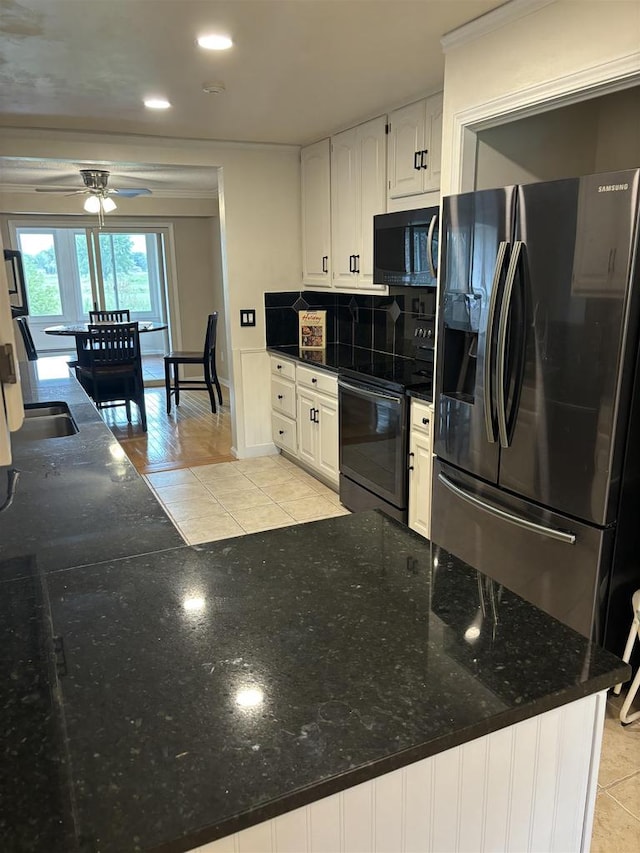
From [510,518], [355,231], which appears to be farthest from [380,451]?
[355,231]

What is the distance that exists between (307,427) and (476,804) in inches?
145

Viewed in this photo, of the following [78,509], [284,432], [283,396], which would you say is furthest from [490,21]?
[284,432]

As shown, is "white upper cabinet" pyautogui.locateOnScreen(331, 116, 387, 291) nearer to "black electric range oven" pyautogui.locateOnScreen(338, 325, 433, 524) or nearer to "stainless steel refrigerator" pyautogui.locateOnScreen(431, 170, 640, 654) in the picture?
"black electric range oven" pyautogui.locateOnScreen(338, 325, 433, 524)

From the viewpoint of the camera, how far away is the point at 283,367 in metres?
4.83

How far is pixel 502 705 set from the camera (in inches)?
33.8

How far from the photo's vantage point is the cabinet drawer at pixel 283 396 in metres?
4.73

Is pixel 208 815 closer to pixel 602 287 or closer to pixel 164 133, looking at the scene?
pixel 602 287

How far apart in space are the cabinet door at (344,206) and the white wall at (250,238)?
57 cm

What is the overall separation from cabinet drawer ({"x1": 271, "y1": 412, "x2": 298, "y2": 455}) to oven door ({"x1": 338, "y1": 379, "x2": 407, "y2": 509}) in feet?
2.76

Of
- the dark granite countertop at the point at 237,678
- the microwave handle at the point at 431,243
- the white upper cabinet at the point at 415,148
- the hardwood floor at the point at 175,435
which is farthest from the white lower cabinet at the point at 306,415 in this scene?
the dark granite countertop at the point at 237,678

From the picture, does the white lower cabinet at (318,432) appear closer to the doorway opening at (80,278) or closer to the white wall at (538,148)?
the white wall at (538,148)

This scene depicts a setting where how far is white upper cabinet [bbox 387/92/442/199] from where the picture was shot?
325cm

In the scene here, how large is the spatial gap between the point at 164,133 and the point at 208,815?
4.36 metres

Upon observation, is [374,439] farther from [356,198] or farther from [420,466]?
[356,198]
